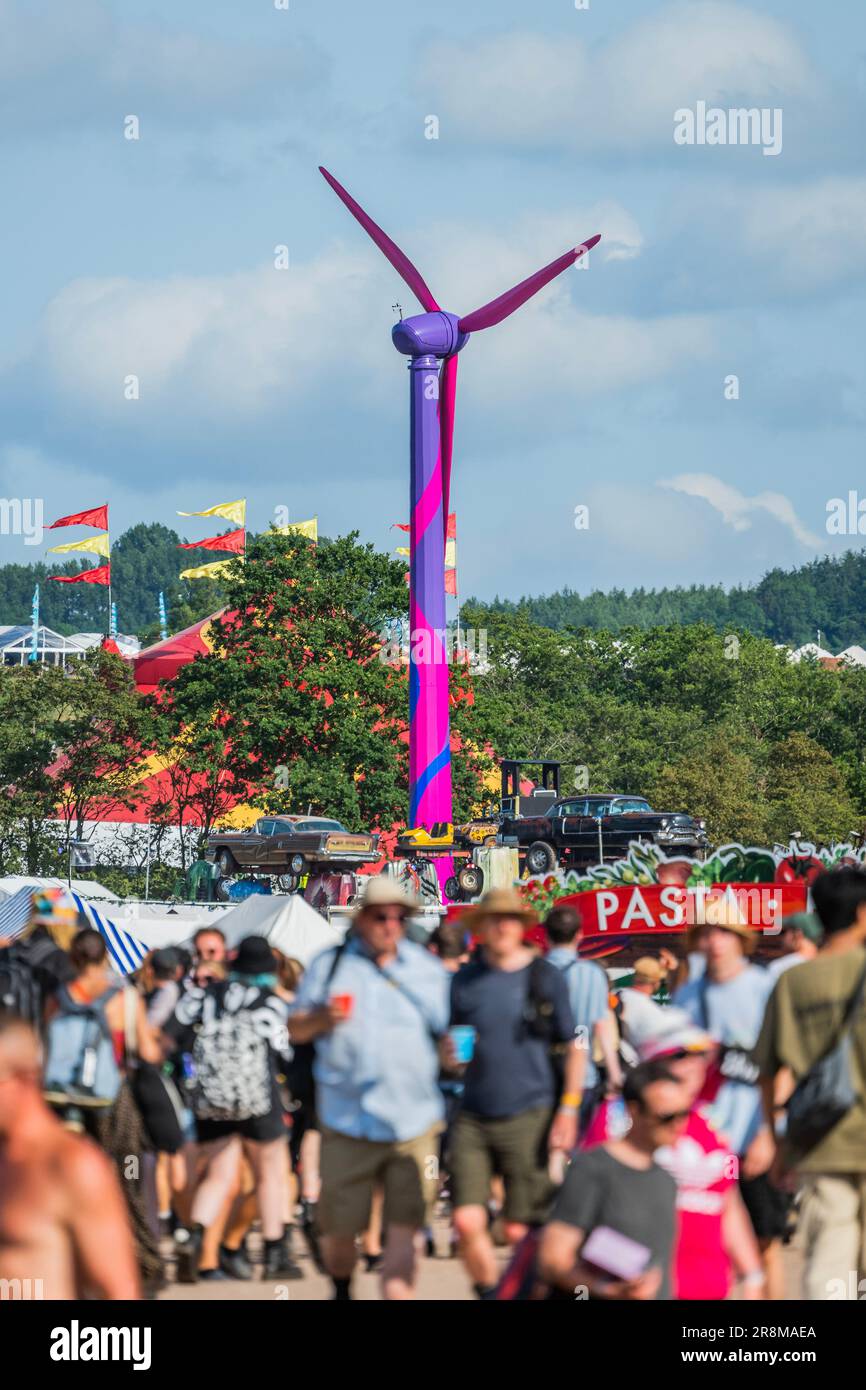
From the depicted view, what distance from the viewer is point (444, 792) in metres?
48.6

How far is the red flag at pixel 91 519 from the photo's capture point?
248 ft

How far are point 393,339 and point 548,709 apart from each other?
3834 centimetres

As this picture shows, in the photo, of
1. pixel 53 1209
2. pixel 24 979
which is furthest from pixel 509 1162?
pixel 53 1209

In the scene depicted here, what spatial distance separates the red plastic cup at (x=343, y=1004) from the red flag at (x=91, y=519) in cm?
6714

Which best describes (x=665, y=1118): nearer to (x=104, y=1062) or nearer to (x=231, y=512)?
(x=104, y=1062)

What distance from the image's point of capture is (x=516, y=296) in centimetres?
4859

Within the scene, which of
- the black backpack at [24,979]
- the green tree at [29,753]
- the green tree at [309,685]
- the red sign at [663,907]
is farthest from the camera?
the green tree at [29,753]

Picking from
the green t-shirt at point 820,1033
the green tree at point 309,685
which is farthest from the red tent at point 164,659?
the green t-shirt at point 820,1033

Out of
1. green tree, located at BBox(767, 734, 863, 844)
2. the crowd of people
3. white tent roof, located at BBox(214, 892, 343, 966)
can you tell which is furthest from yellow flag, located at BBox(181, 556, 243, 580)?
the crowd of people

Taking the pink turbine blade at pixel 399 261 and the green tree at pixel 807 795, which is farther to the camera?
the green tree at pixel 807 795

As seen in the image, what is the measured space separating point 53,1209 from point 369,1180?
A: 13.9 ft

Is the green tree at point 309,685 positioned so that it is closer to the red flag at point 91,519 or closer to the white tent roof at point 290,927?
the red flag at point 91,519

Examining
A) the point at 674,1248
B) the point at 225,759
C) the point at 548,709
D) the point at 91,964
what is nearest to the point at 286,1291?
the point at 91,964
